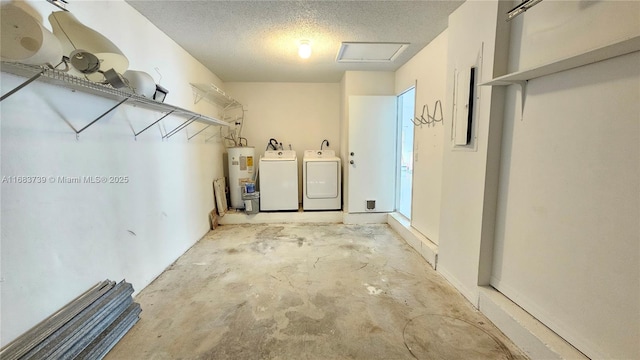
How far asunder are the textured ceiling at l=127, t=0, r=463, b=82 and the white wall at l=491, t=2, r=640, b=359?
98cm

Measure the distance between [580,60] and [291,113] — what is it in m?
4.09

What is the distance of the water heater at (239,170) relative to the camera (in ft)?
14.3

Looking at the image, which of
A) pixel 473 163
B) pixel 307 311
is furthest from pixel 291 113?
pixel 307 311

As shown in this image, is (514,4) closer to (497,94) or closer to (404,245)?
(497,94)

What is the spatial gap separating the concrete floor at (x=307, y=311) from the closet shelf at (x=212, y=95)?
6.61 ft

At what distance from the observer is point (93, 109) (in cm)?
169

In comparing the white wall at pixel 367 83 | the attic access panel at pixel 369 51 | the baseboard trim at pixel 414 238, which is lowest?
the baseboard trim at pixel 414 238

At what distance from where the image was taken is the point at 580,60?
47.5 inches

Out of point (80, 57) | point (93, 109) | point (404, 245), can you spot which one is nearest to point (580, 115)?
point (404, 245)

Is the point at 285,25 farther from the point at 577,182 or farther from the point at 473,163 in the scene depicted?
the point at 577,182

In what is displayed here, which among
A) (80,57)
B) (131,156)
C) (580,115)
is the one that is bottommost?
(131,156)

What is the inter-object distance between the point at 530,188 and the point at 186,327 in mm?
2362

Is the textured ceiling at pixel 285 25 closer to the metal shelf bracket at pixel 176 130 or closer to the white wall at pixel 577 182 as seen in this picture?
the metal shelf bracket at pixel 176 130

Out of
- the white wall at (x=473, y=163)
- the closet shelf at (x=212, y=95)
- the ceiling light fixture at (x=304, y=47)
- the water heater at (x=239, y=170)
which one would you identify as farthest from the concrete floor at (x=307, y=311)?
the ceiling light fixture at (x=304, y=47)
